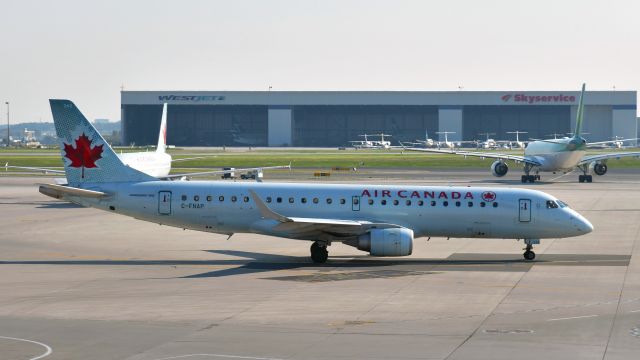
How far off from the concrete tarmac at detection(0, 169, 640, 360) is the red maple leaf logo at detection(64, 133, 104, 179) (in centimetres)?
391

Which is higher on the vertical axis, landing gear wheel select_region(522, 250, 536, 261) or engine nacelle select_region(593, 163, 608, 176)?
engine nacelle select_region(593, 163, 608, 176)

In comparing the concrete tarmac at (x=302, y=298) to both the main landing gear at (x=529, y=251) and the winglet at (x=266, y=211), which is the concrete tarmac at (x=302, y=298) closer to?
the main landing gear at (x=529, y=251)

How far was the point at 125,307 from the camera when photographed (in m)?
30.9

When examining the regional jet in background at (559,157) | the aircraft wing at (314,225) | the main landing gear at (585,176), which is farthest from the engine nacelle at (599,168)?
the aircraft wing at (314,225)

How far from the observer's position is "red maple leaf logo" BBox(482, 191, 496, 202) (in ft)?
140

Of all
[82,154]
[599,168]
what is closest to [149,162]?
[82,154]

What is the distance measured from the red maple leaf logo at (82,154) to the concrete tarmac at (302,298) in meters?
3.91

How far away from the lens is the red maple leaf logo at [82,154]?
42531 millimetres

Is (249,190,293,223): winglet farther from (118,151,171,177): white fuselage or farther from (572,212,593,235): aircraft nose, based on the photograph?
(118,151,171,177): white fuselage

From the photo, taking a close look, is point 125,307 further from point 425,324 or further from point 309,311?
point 425,324

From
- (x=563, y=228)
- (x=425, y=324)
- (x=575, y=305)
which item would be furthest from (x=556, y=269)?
(x=425, y=324)

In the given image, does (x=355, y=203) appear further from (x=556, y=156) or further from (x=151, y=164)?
(x=556, y=156)

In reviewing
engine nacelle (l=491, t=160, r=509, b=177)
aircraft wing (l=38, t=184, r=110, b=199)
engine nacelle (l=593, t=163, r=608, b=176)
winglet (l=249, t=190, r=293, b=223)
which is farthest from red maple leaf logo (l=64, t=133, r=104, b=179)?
engine nacelle (l=593, t=163, r=608, b=176)

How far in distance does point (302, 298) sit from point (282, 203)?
10.3 meters
